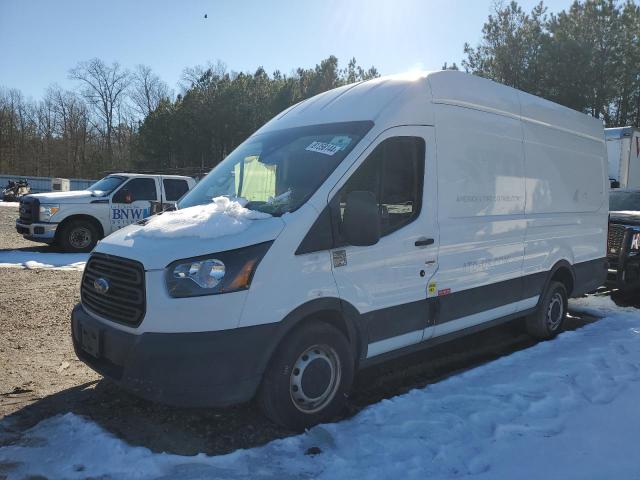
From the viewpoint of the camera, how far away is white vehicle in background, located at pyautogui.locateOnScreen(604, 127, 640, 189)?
12.8 m

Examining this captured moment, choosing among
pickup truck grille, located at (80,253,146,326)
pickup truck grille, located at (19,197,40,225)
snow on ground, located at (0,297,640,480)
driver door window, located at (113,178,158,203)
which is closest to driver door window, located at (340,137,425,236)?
snow on ground, located at (0,297,640,480)

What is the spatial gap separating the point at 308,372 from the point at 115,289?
1417 mm

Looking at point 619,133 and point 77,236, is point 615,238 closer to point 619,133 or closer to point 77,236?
point 619,133

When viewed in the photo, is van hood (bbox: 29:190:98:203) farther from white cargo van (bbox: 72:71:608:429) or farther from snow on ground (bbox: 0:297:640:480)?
snow on ground (bbox: 0:297:640:480)

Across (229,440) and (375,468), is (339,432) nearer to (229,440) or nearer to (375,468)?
(375,468)

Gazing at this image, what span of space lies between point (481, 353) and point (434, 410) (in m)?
1.89

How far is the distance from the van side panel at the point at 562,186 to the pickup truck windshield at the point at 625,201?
313cm

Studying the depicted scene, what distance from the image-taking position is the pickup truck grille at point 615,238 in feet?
26.1

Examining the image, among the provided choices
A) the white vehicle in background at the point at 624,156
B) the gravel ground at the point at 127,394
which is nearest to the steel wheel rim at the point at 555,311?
the gravel ground at the point at 127,394

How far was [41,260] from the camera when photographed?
1094 cm

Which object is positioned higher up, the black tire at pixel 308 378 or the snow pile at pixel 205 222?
the snow pile at pixel 205 222

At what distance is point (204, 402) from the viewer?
3115 mm

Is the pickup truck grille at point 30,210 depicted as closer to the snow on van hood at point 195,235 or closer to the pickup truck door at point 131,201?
the pickup truck door at point 131,201

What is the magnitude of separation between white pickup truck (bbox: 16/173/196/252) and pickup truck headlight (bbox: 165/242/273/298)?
30.9 ft
